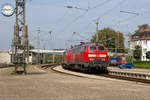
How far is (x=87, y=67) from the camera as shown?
27531mm

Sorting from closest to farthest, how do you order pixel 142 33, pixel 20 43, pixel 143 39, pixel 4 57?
pixel 20 43, pixel 4 57, pixel 143 39, pixel 142 33

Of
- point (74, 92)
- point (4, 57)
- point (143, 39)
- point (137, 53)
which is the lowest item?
point (74, 92)

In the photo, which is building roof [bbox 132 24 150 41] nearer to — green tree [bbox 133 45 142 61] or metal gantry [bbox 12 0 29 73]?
green tree [bbox 133 45 142 61]

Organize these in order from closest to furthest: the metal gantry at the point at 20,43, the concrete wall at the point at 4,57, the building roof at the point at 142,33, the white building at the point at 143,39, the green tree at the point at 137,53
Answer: the metal gantry at the point at 20,43
the green tree at the point at 137,53
the concrete wall at the point at 4,57
the white building at the point at 143,39
the building roof at the point at 142,33

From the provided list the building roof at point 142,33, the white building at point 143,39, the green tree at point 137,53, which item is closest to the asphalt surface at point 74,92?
the green tree at point 137,53

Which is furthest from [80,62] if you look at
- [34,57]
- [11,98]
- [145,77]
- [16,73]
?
[34,57]

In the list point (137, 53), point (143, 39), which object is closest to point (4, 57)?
point (137, 53)

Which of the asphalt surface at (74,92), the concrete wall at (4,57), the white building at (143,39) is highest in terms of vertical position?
the white building at (143,39)

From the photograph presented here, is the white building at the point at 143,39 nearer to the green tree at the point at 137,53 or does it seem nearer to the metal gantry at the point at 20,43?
the green tree at the point at 137,53

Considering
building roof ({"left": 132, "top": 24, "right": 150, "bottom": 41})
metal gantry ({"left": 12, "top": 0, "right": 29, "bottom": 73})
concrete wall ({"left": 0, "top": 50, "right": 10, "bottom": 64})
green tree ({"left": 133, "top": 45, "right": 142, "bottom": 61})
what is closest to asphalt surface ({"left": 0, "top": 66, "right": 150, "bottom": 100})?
metal gantry ({"left": 12, "top": 0, "right": 29, "bottom": 73})

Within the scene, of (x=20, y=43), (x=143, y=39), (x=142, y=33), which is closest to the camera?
(x=20, y=43)

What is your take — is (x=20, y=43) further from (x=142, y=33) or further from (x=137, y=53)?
(x=142, y=33)

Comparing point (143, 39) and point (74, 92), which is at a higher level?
point (143, 39)

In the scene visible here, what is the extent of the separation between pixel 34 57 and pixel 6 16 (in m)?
61.0
